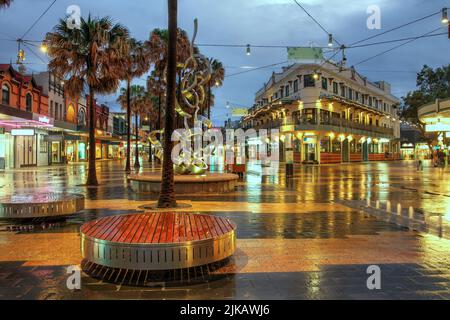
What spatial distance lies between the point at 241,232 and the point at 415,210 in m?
6.54

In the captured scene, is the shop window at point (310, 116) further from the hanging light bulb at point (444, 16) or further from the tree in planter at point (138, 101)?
the hanging light bulb at point (444, 16)

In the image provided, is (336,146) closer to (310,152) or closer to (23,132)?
(310,152)

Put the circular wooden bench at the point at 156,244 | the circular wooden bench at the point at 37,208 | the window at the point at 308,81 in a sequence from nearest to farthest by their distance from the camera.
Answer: the circular wooden bench at the point at 156,244, the circular wooden bench at the point at 37,208, the window at the point at 308,81

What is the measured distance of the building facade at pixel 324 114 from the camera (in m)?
50.2

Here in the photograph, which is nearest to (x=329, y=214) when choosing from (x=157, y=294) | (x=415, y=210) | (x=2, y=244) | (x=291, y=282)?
(x=415, y=210)

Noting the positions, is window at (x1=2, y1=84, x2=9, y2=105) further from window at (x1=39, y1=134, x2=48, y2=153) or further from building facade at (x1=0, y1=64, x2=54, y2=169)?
window at (x1=39, y1=134, x2=48, y2=153)

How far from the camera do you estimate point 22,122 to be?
3453 cm

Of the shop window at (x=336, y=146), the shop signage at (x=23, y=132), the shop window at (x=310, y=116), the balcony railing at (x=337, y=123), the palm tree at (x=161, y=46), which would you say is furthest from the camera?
the shop window at (x=336, y=146)

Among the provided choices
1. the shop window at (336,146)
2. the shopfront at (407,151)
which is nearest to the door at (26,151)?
the shop window at (336,146)

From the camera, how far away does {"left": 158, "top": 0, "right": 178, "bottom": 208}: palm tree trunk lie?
10938 mm

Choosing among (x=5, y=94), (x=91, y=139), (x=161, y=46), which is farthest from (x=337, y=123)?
(x=91, y=139)

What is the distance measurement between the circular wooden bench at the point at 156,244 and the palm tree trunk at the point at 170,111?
493 cm

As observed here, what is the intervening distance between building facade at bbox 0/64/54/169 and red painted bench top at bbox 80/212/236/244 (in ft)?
87.0

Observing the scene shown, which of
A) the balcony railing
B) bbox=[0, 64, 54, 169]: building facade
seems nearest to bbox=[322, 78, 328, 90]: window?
the balcony railing
